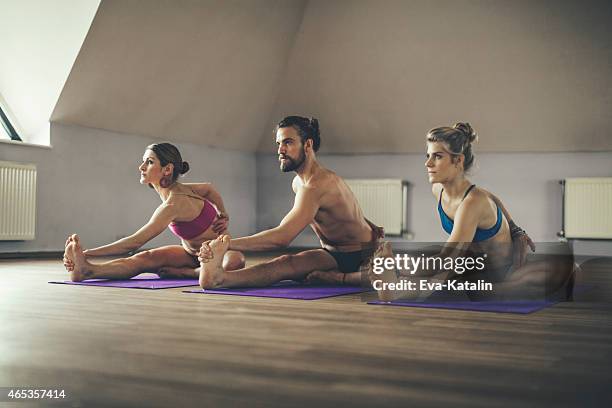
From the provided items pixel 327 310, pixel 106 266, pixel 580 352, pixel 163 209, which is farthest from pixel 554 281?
pixel 106 266

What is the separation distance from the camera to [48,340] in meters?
2.03

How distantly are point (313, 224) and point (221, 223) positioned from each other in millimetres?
520

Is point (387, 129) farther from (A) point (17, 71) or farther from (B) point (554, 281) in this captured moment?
(B) point (554, 281)

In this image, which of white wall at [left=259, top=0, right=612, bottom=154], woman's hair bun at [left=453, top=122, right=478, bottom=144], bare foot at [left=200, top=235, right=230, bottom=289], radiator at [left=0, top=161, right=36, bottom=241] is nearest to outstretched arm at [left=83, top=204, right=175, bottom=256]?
bare foot at [left=200, top=235, right=230, bottom=289]

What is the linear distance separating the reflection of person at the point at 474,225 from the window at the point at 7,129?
4778 millimetres

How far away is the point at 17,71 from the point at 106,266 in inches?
125

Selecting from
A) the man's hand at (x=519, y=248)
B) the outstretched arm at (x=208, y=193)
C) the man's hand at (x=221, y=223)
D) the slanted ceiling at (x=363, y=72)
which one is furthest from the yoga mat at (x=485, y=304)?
the slanted ceiling at (x=363, y=72)

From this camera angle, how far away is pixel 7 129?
6.71 meters

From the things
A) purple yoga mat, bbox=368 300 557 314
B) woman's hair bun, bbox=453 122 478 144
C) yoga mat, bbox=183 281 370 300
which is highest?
woman's hair bun, bbox=453 122 478 144

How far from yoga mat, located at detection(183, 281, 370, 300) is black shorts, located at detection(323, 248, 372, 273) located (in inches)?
4.3

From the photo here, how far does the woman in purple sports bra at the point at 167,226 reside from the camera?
387 centimetres

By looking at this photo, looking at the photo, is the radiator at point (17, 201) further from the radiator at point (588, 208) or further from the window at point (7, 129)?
the radiator at point (588, 208)

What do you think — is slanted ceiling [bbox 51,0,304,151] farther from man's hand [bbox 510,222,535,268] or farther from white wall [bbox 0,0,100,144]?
man's hand [bbox 510,222,535,268]

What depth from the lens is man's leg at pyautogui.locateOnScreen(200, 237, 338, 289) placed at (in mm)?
3484
